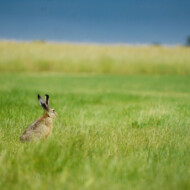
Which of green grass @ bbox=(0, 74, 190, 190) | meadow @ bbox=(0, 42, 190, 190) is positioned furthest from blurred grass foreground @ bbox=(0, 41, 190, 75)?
green grass @ bbox=(0, 74, 190, 190)

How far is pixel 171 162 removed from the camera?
3.99 metres

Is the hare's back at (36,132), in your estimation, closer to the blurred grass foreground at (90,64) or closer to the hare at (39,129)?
the hare at (39,129)

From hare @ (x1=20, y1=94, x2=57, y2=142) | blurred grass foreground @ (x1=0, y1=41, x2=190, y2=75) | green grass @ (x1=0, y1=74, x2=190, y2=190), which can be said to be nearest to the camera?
green grass @ (x1=0, y1=74, x2=190, y2=190)

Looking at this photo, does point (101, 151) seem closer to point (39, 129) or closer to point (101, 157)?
point (101, 157)

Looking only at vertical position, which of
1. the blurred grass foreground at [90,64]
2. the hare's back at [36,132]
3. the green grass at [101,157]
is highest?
the blurred grass foreground at [90,64]

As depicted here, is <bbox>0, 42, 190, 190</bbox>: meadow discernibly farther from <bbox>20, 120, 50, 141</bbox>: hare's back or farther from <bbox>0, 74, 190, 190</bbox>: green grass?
<bbox>20, 120, 50, 141</bbox>: hare's back

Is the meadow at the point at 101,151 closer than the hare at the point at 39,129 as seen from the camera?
Yes

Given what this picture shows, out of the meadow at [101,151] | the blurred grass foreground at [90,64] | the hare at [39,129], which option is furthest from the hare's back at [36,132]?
the blurred grass foreground at [90,64]

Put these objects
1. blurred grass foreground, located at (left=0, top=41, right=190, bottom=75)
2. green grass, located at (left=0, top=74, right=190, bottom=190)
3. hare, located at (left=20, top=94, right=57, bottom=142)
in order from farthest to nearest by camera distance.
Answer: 1. blurred grass foreground, located at (left=0, top=41, right=190, bottom=75)
2. hare, located at (left=20, top=94, right=57, bottom=142)
3. green grass, located at (left=0, top=74, right=190, bottom=190)

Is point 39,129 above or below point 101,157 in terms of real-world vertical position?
above

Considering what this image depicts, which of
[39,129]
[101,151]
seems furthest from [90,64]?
[101,151]

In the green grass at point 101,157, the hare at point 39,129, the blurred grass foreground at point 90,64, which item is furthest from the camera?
the blurred grass foreground at point 90,64

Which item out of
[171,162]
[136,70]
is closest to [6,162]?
[171,162]

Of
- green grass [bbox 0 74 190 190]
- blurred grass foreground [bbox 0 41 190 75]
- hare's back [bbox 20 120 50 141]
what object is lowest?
green grass [bbox 0 74 190 190]
